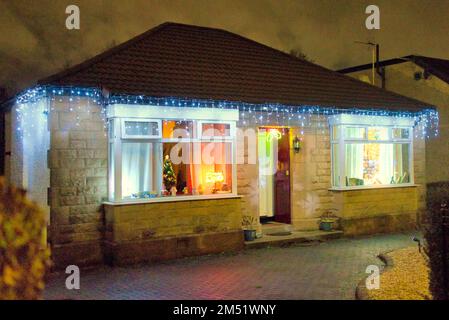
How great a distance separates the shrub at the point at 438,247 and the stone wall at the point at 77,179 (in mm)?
6373

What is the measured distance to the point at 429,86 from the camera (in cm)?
2080

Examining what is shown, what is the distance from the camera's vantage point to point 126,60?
11.8m

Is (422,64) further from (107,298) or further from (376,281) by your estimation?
(107,298)

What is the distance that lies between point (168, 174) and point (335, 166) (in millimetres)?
4791

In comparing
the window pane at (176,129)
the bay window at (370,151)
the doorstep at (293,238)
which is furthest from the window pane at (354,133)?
the window pane at (176,129)

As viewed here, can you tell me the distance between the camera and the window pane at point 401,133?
602 inches

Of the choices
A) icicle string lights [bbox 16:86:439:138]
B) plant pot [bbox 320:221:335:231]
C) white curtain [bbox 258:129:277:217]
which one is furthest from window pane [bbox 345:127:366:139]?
plant pot [bbox 320:221:335:231]

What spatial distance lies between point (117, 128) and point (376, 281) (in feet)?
18.7

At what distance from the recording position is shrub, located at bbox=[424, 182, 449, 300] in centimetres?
680

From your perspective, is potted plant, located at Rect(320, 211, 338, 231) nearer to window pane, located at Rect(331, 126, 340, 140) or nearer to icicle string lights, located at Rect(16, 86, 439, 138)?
window pane, located at Rect(331, 126, 340, 140)

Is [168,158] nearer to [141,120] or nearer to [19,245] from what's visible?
Result: [141,120]

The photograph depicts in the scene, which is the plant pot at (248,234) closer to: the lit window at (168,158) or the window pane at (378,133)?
the lit window at (168,158)

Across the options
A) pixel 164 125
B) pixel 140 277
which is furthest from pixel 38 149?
pixel 140 277

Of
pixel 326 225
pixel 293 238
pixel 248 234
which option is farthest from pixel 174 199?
pixel 326 225
